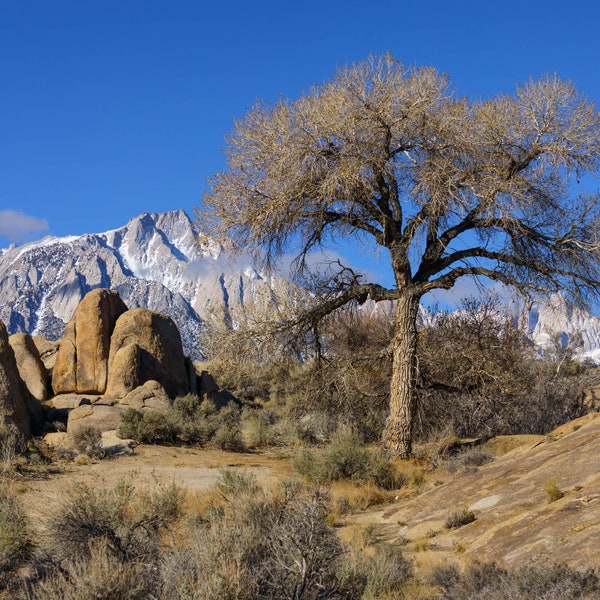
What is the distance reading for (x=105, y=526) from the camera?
20.3 ft

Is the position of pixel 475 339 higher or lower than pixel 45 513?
higher

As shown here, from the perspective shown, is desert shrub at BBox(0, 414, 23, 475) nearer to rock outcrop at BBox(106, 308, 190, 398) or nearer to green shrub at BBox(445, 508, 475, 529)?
rock outcrop at BBox(106, 308, 190, 398)

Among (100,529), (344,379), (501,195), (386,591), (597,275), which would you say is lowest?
(386,591)

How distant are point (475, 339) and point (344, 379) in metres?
6.31

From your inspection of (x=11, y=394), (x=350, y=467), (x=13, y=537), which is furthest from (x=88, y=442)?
(x=13, y=537)

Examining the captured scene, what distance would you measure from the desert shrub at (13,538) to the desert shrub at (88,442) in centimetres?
832

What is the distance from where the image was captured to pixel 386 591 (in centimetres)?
562

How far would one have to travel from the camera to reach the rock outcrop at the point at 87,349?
23656 millimetres

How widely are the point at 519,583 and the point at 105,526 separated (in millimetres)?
3655

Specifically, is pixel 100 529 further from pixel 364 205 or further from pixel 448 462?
pixel 364 205

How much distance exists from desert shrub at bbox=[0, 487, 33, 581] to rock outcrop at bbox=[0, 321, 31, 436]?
9.69 meters

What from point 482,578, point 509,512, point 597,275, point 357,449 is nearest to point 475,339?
point 597,275

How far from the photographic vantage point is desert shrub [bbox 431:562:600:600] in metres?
4.66

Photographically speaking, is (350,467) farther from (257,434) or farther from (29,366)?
(29,366)
